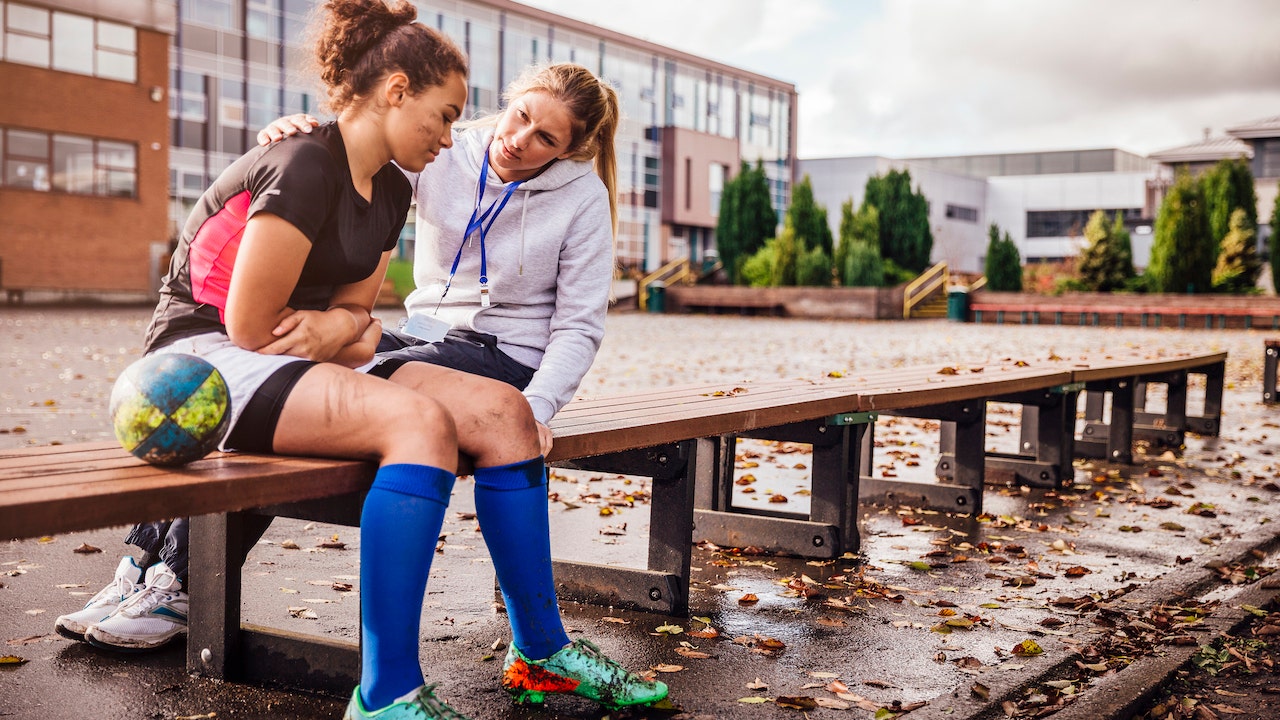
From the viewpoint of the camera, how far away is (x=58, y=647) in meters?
3.24

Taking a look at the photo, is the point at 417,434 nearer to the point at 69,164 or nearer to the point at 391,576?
the point at 391,576

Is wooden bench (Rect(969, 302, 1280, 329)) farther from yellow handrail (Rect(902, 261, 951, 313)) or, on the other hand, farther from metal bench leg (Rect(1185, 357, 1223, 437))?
metal bench leg (Rect(1185, 357, 1223, 437))

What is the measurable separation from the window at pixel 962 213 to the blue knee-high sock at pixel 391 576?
63.6 meters

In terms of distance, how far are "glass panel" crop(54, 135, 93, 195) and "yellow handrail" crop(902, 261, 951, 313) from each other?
23.9 m

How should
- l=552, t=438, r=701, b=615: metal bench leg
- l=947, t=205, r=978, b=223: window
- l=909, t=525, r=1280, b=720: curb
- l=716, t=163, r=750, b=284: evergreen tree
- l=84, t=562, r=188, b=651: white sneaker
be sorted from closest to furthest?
l=909, t=525, r=1280, b=720: curb, l=84, t=562, r=188, b=651: white sneaker, l=552, t=438, r=701, b=615: metal bench leg, l=716, t=163, r=750, b=284: evergreen tree, l=947, t=205, r=978, b=223: window

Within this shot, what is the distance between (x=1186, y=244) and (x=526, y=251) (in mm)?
33475

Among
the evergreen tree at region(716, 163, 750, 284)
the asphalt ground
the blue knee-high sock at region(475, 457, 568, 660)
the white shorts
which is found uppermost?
the evergreen tree at region(716, 163, 750, 284)

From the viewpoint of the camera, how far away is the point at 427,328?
3.49 meters

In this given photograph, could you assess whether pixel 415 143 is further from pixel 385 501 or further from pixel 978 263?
pixel 978 263

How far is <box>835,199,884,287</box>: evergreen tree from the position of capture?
35.4m

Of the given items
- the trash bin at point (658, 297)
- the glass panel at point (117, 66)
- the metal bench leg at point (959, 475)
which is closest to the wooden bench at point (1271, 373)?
the metal bench leg at point (959, 475)

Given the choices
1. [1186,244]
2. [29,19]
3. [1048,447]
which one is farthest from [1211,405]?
[29,19]

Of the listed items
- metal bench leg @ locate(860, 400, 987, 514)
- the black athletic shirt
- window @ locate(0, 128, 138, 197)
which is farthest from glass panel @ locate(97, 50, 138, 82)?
the black athletic shirt

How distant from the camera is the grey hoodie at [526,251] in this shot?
3.38 m
